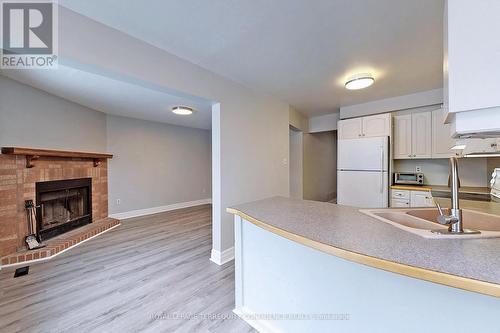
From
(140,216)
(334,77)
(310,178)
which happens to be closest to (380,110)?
(334,77)

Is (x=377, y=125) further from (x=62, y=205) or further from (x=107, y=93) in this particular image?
(x=62, y=205)

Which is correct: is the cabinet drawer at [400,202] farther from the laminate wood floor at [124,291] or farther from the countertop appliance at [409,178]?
the laminate wood floor at [124,291]

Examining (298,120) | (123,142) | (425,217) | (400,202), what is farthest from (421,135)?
(123,142)

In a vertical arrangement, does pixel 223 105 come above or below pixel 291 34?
below

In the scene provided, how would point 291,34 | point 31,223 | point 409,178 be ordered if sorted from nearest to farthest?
point 291,34
point 31,223
point 409,178

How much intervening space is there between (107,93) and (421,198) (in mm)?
5176

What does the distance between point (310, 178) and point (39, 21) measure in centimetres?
506

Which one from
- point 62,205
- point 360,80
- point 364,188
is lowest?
point 62,205

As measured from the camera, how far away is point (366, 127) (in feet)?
12.3

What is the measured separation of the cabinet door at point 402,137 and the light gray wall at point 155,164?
4.97m

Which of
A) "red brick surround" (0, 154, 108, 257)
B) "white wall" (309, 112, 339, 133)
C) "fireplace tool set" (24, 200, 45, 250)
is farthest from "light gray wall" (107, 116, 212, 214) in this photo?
"white wall" (309, 112, 339, 133)

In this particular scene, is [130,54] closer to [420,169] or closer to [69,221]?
[69,221]

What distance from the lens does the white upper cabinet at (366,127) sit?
3.55m

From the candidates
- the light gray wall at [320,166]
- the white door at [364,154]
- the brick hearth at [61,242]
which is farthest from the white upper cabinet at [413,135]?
the brick hearth at [61,242]
